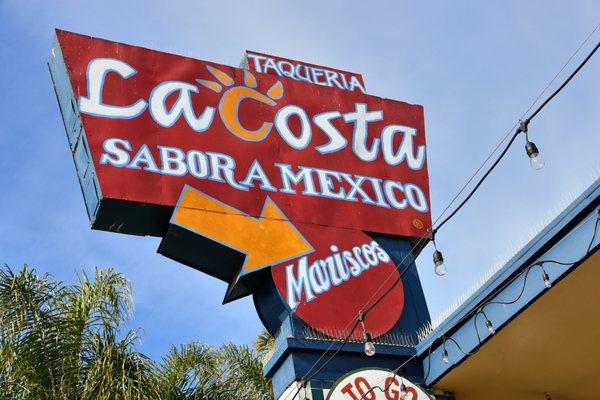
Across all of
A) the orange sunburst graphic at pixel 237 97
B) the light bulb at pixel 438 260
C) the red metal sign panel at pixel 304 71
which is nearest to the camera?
the light bulb at pixel 438 260

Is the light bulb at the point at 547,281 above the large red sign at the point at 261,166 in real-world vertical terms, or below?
below

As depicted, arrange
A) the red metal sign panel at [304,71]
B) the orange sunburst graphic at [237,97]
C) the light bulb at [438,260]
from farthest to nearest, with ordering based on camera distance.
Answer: the red metal sign panel at [304,71] → the orange sunburst graphic at [237,97] → the light bulb at [438,260]

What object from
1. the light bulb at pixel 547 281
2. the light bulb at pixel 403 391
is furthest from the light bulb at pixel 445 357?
the light bulb at pixel 547 281

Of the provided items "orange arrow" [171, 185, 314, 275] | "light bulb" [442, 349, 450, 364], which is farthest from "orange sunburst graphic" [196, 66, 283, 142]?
"light bulb" [442, 349, 450, 364]

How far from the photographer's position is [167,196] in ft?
49.7

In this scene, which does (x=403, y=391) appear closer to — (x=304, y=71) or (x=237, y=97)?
(x=237, y=97)

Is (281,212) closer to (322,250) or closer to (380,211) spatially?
(322,250)

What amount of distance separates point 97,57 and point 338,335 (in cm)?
690

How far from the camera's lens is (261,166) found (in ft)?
54.3

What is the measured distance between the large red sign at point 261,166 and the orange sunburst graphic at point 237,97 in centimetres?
3

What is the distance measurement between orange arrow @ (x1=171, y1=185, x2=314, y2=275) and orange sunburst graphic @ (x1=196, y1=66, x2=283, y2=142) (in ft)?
5.82

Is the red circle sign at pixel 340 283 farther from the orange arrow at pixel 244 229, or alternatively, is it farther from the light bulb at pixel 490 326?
the light bulb at pixel 490 326

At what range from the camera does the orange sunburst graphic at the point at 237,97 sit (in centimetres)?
1683

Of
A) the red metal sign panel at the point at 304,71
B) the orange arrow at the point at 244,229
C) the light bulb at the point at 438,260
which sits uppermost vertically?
the red metal sign panel at the point at 304,71
